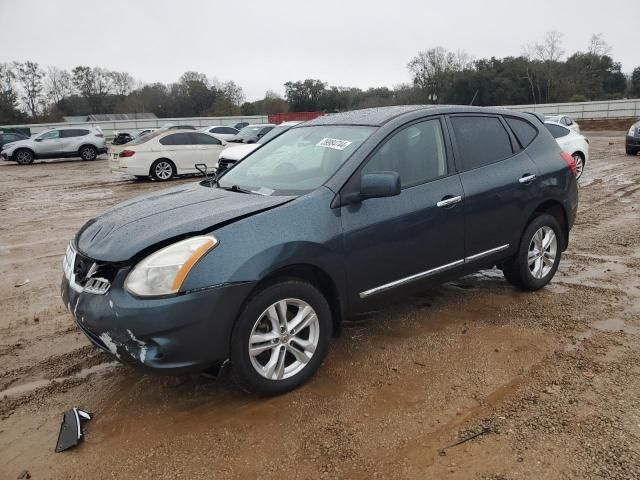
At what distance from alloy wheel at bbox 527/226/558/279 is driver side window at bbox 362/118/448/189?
1379mm

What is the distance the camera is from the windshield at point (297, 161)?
145 inches

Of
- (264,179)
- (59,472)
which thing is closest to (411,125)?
(264,179)

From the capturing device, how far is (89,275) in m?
3.09

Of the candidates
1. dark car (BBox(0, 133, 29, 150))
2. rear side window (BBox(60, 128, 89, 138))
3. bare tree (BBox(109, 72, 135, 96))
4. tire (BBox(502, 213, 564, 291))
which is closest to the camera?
tire (BBox(502, 213, 564, 291))

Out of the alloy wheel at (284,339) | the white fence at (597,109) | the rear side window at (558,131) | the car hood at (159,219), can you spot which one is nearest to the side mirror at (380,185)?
the car hood at (159,219)

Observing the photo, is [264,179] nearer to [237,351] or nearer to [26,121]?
[237,351]

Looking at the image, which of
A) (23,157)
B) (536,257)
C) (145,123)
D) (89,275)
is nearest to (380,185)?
(89,275)

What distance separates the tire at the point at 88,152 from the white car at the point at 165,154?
35.0 ft

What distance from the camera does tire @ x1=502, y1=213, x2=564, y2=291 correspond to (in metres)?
4.73

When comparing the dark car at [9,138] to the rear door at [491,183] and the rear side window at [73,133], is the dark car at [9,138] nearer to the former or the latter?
the rear side window at [73,133]

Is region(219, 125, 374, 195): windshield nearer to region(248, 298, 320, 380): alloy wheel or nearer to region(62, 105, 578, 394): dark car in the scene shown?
region(62, 105, 578, 394): dark car

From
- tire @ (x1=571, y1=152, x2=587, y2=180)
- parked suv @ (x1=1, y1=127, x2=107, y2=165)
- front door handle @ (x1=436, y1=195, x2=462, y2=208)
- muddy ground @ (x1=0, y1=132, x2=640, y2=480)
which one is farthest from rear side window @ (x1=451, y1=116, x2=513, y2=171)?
parked suv @ (x1=1, y1=127, x2=107, y2=165)

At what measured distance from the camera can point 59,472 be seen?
265 cm

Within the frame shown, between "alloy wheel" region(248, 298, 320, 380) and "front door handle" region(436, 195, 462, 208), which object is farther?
"front door handle" region(436, 195, 462, 208)
